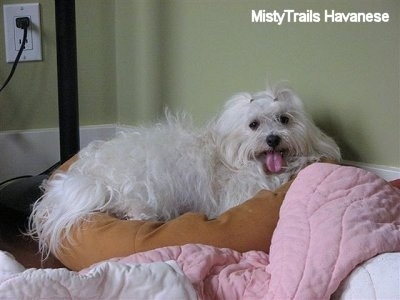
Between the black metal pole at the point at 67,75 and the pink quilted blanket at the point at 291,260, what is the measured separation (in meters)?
0.78

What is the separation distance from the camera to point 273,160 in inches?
59.3

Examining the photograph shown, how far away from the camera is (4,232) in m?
1.73

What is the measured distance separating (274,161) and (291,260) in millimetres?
531

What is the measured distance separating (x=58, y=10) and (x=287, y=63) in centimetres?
63

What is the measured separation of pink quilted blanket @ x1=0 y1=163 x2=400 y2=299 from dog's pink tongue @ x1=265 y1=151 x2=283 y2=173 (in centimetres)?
33

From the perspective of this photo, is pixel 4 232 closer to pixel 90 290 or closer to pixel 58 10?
pixel 58 10

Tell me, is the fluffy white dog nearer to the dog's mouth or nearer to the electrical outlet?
the dog's mouth

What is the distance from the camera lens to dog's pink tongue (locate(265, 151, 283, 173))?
1501 mm

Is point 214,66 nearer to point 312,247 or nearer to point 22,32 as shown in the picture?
point 22,32

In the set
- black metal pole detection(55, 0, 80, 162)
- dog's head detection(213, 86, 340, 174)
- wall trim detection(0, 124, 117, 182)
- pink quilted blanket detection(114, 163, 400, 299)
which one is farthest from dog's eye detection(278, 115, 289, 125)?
wall trim detection(0, 124, 117, 182)

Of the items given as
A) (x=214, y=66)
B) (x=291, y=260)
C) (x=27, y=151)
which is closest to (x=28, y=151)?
(x=27, y=151)

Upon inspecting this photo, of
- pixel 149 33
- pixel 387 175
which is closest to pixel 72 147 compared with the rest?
pixel 149 33

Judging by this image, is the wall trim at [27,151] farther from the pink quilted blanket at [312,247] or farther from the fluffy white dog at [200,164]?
the pink quilted blanket at [312,247]

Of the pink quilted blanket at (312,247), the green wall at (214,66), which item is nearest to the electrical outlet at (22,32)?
the green wall at (214,66)
